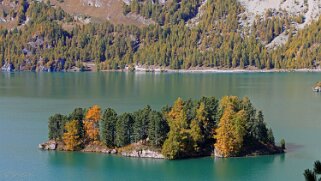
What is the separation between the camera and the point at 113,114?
69.8 m

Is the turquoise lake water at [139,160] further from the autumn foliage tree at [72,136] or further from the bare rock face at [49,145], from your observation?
the autumn foliage tree at [72,136]

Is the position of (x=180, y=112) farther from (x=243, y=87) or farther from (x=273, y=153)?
(x=243, y=87)

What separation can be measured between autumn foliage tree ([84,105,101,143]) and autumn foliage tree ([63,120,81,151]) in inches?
42.0

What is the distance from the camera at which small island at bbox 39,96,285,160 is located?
214ft

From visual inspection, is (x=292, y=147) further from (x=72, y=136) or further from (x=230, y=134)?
(x=72, y=136)

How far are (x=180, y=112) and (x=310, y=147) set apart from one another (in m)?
15.3

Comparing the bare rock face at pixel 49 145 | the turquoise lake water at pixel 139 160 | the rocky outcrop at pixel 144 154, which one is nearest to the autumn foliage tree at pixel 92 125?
the turquoise lake water at pixel 139 160

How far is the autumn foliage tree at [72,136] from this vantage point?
68.6 m

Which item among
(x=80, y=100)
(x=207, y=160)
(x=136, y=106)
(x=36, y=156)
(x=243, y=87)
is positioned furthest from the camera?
(x=243, y=87)

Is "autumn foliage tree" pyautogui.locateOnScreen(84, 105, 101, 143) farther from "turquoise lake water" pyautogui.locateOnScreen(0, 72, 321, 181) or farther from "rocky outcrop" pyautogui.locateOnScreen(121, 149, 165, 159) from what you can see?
"rocky outcrop" pyautogui.locateOnScreen(121, 149, 165, 159)

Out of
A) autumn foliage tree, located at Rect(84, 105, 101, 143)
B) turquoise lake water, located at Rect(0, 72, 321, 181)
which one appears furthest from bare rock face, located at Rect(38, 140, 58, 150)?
autumn foliage tree, located at Rect(84, 105, 101, 143)

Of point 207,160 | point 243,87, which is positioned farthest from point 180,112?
point 243,87

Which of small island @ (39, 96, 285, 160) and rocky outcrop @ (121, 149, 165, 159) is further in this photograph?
small island @ (39, 96, 285, 160)

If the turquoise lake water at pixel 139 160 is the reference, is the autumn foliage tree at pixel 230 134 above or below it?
above
